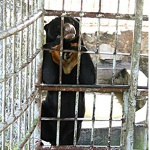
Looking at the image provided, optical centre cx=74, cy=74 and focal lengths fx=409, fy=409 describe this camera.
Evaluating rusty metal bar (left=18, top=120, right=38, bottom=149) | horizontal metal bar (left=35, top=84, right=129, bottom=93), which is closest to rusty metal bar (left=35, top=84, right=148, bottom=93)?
horizontal metal bar (left=35, top=84, right=129, bottom=93)

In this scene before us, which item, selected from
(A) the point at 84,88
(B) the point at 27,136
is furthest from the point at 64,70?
(B) the point at 27,136

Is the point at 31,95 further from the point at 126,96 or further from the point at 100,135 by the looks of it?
the point at 100,135

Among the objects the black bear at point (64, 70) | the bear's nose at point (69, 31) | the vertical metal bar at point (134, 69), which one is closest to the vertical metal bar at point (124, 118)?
the vertical metal bar at point (134, 69)

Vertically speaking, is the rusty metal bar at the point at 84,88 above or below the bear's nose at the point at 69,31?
below

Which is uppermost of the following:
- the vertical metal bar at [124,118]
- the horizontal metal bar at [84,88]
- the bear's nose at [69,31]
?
the bear's nose at [69,31]

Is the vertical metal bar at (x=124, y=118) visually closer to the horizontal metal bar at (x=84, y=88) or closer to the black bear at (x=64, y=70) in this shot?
the horizontal metal bar at (x=84, y=88)

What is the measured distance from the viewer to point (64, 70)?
2.90 m

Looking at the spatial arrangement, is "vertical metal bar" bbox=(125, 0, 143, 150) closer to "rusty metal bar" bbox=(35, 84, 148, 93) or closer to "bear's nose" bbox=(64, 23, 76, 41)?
"rusty metal bar" bbox=(35, 84, 148, 93)

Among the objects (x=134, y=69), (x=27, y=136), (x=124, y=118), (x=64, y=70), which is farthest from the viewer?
(x=64, y=70)

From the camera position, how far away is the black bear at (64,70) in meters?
2.73

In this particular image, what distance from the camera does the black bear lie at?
273 centimetres

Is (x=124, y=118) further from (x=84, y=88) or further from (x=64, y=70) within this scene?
(x=64, y=70)

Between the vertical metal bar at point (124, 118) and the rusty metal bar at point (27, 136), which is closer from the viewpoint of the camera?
the rusty metal bar at point (27, 136)

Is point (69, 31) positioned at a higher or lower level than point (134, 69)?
higher
